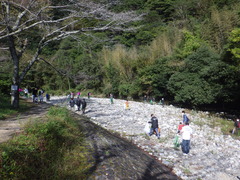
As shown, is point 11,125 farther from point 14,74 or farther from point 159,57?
point 159,57

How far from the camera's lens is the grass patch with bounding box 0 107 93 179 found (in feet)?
9.44

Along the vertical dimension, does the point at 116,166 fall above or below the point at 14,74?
below

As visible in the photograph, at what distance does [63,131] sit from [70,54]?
115ft

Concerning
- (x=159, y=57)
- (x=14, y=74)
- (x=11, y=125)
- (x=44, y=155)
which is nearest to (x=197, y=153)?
(x=44, y=155)

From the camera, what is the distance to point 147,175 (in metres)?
4.12

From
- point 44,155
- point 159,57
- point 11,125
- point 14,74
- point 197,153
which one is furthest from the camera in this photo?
point 159,57

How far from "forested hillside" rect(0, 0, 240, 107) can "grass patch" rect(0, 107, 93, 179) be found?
5276 mm

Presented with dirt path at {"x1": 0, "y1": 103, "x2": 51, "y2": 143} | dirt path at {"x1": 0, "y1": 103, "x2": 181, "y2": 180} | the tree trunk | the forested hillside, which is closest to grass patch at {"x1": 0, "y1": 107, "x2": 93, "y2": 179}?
dirt path at {"x1": 0, "y1": 103, "x2": 181, "y2": 180}

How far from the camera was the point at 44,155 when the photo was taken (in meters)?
3.56

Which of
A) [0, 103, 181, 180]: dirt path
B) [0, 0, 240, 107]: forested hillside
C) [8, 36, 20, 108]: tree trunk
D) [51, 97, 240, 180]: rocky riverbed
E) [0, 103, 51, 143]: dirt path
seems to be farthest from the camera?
[0, 0, 240, 107]: forested hillside

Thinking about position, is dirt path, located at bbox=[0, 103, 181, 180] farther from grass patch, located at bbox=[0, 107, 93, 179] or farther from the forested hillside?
the forested hillside

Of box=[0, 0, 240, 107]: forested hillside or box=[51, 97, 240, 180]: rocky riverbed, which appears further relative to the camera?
box=[0, 0, 240, 107]: forested hillside

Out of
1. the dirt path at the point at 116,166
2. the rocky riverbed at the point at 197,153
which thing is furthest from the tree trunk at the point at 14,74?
the rocky riverbed at the point at 197,153

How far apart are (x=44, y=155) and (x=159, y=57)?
22.6 m
